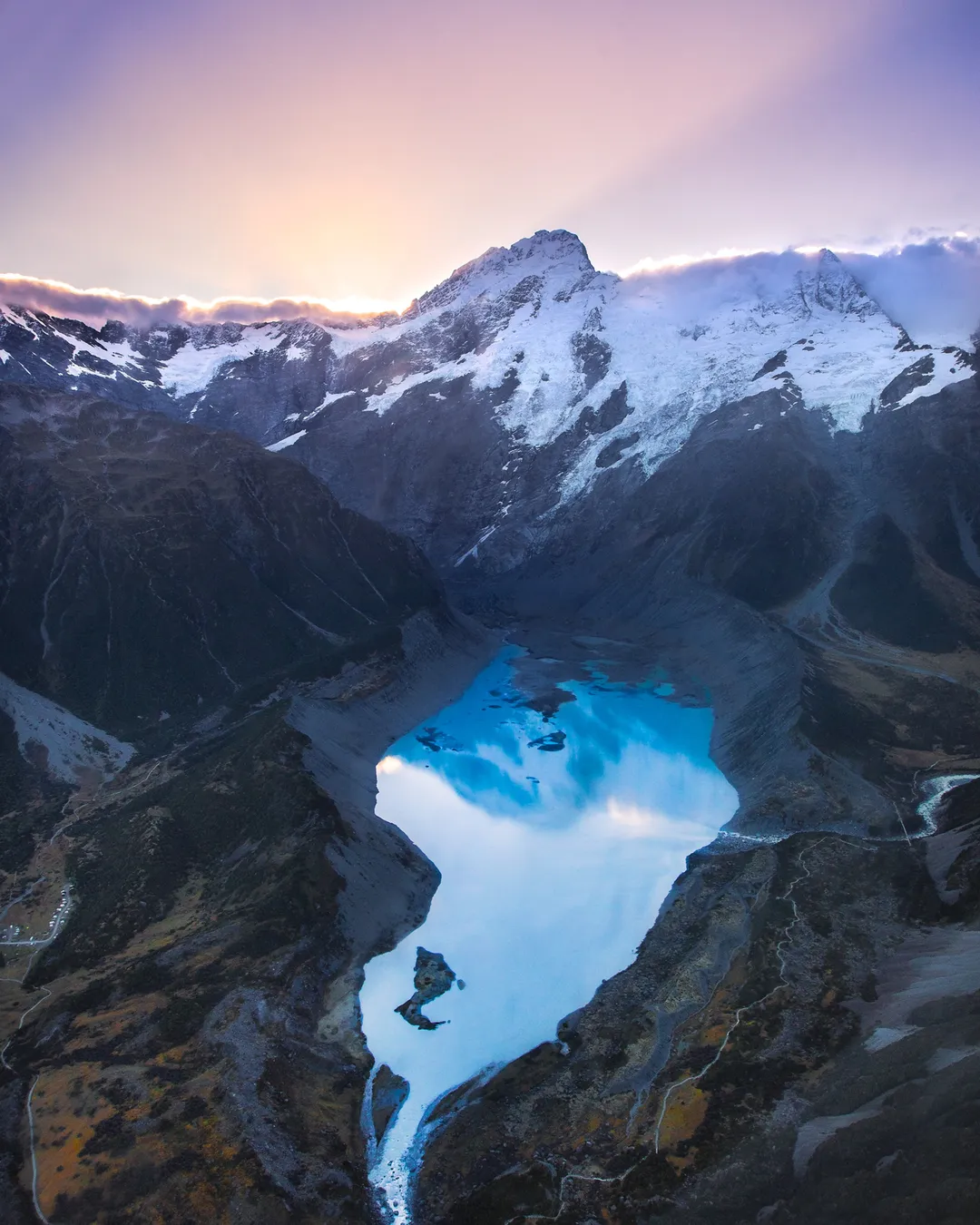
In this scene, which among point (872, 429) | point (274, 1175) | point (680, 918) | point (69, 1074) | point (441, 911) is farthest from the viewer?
point (872, 429)

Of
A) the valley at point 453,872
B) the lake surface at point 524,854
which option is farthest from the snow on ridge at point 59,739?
the lake surface at point 524,854

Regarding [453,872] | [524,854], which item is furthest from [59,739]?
[524,854]

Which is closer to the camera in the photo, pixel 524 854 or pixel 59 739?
pixel 524 854

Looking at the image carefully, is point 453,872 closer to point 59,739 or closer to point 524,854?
point 524,854

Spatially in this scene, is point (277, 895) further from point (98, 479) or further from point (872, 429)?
point (872, 429)

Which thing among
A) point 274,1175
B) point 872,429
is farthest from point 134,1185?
point 872,429

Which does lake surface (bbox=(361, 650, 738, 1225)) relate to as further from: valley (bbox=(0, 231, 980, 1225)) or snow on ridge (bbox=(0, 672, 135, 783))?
snow on ridge (bbox=(0, 672, 135, 783))

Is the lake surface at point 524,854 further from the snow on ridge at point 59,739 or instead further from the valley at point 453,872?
the snow on ridge at point 59,739
